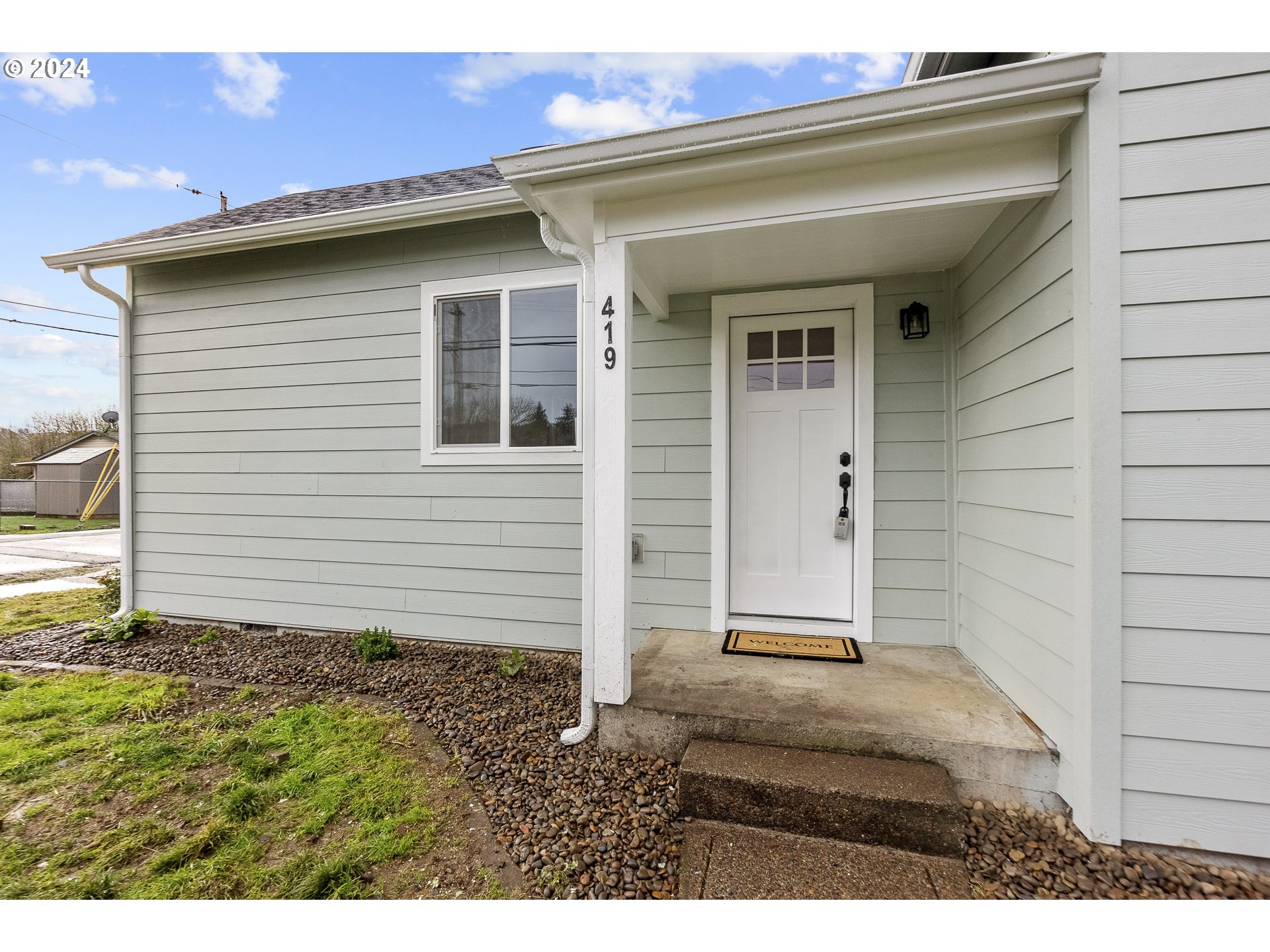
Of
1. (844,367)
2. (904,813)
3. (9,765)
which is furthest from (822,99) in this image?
(9,765)

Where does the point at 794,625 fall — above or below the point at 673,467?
below

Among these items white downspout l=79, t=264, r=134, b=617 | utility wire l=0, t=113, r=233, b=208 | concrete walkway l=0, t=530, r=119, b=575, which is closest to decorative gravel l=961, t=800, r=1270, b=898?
white downspout l=79, t=264, r=134, b=617

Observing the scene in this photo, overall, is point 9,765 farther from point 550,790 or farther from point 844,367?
point 844,367

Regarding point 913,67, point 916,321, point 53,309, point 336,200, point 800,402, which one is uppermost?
point 53,309

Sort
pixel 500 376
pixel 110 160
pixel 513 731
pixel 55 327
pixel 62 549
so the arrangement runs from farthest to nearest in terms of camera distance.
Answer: pixel 55 327, pixel 62 549, pixel 110 160, pixel 500 376, pixel 513 731

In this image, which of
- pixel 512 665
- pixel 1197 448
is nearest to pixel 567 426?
pixel 512 665

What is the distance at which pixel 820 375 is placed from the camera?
A: 9.59 ft

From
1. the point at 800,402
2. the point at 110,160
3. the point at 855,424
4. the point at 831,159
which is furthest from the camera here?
the point at 110,160

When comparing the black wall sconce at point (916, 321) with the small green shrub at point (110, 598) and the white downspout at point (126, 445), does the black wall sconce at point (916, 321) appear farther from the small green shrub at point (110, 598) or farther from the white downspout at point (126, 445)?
the small green shrub at point (110, 598)

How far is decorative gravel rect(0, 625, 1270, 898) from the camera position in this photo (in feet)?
4.78

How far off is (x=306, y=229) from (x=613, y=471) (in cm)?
306

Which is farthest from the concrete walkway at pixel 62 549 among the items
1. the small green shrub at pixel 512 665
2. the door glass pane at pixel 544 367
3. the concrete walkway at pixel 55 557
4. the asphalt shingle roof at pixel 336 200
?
the door glass pane at pixel 544 367

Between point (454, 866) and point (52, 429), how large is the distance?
23.0 meters

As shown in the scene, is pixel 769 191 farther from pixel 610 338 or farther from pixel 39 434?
pixel 39 434
